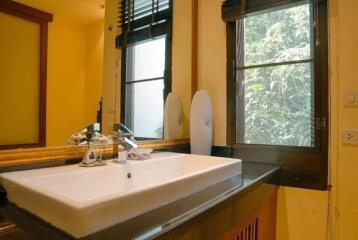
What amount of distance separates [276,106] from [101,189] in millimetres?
1132

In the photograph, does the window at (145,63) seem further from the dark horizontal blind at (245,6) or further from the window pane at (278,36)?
the window pane at (278,36)

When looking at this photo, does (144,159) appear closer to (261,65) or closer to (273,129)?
(273,129)

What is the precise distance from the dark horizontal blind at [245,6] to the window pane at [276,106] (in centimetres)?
35

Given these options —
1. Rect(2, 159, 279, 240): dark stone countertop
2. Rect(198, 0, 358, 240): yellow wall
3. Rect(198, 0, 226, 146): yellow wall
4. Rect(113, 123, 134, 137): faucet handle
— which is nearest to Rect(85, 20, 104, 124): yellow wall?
Rect(113, 123, 134, 137): faucet handle

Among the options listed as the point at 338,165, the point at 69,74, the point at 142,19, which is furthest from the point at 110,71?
the point at 338,165

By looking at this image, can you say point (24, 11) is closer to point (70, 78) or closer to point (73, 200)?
point (70, 78)

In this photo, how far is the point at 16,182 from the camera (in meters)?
0.77

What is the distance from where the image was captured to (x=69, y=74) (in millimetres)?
1115

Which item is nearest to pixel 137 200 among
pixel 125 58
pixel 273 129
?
pixel 125 58

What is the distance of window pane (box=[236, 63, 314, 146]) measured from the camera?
1478 mm

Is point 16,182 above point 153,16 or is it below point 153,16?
below

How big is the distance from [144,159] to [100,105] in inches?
13.7

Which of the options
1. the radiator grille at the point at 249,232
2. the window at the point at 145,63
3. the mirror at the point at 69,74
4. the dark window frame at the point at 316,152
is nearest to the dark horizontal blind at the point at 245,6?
the dark window frame at the point at 316,152

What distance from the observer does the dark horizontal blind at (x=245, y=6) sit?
1.48 metres
